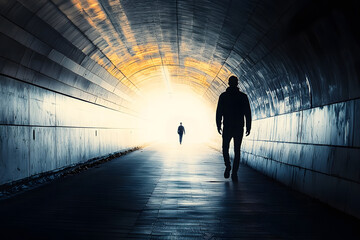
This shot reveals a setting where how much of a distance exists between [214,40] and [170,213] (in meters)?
8.18

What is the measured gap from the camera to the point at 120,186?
959cm

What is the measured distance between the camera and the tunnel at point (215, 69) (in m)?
6.80

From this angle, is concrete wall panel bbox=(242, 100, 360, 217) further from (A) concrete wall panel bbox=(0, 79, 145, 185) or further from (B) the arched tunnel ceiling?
(A) concrete wall panel bbox=(0, 79, 145, 185)

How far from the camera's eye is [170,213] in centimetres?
639

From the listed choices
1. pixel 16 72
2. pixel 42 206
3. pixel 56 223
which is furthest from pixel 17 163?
pixel 56 223

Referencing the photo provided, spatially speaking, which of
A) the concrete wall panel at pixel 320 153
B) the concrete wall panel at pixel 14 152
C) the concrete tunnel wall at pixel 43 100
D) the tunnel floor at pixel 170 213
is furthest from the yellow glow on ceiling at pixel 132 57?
the concrete wall panel at pixel 320 153

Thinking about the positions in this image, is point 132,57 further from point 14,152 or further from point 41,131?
point 14,152

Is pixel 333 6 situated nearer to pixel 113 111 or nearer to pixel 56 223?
pixel 56 223

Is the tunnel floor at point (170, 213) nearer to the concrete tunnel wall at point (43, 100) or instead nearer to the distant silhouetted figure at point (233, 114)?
the distant silhouetted figure at point (233, 114)

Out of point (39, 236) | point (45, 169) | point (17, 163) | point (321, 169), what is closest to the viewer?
Result: point (39, 236)

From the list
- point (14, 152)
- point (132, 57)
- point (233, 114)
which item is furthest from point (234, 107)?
point (132, 57)

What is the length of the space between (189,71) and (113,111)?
4494 mm

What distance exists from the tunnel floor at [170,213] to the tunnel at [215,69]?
631 mm

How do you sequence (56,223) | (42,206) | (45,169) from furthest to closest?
(45,169) → (42,206) → (56,223)
